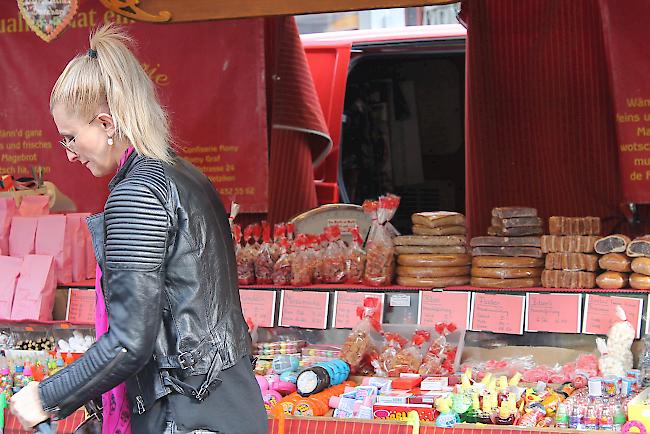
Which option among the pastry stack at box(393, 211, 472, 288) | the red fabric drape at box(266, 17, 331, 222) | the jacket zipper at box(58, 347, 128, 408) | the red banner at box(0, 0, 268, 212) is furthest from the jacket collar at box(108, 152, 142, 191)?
the red fabric drape at box(266, 17, 331, 222)

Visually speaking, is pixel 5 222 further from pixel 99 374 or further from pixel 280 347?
pixel 99 374

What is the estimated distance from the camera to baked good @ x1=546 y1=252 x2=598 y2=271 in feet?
13.0

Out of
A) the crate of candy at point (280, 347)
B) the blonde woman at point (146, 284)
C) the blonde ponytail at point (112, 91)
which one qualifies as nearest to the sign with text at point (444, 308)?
the crate of candy at point (280, 347)

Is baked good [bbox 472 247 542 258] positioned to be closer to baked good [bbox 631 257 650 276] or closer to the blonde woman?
baked good [bbox 631 257 650 276]

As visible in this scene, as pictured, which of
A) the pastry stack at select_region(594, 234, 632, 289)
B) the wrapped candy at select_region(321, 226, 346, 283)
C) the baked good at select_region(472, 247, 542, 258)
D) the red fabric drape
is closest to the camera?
the pastry stack at select_region(594, 234, 632, 289)

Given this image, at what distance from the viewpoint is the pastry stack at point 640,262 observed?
382 centimetres

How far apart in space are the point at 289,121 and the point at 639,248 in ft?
7.28

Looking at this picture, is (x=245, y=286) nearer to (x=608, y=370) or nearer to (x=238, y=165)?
(x=238, y=165)

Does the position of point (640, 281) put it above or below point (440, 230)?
below

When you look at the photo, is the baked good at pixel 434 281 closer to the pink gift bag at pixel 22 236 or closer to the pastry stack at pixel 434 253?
the pastry stack at pixel 434 253

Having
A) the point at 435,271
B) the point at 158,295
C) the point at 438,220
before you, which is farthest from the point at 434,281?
the point at 158,295

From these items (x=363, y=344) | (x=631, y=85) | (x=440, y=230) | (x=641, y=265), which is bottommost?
(x=363, y=344)

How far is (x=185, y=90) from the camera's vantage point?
17.0 ft

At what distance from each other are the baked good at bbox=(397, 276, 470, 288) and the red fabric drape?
1.45m
